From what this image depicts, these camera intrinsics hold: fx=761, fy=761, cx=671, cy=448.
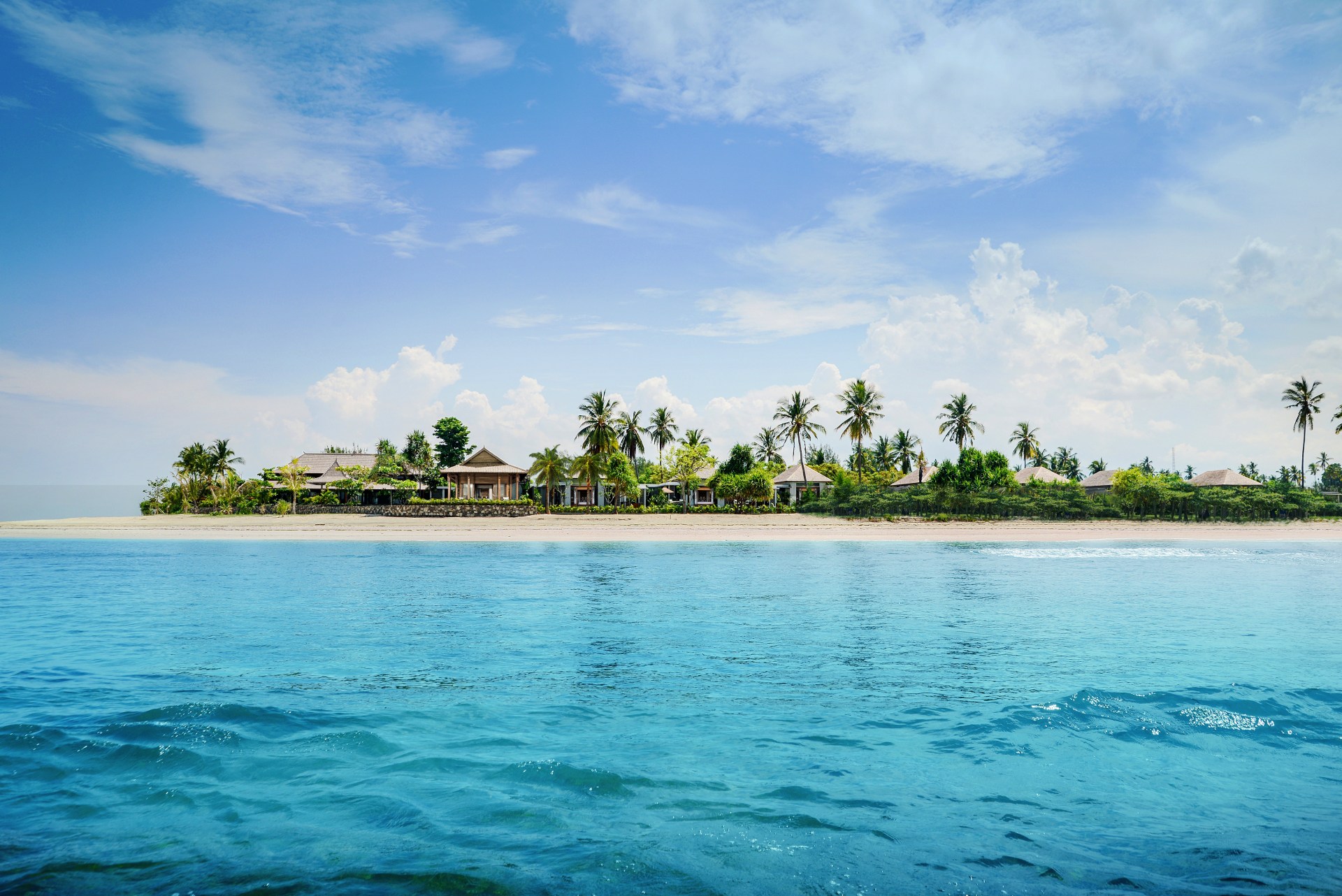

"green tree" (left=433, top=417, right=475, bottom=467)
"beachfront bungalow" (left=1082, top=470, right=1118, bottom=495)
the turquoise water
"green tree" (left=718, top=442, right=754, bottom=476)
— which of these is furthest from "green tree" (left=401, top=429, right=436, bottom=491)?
"beachfront bungalow" (left=1082, top=470, right=1118, bottom=495)

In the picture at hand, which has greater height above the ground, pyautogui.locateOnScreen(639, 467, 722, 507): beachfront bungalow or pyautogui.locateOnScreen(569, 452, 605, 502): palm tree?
pyautogui.locateOnScreen(569, 452, 605, 502): palm tree

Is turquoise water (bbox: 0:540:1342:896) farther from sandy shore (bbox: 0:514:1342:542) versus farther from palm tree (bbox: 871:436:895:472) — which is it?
palm tree (bbox: 871:436:895:472)

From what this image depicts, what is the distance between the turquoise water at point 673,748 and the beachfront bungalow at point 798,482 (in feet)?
171

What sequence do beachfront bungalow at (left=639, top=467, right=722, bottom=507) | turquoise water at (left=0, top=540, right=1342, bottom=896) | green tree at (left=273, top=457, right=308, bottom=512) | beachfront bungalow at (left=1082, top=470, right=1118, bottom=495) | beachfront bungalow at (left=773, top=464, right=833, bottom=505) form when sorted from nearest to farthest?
turquoise water at (left=0, top=540, right=1342, bottom=896)
green tree at (left=273, top=457, right=308, bottom=512)
beachfront bungalow at (left=773, top=464, right=833, bottom=505)
beachfront bungalow at (left=1082, top=470, right=1118, bottom=495)
beachfront bungalow at (left=639, top=467, right=722, bottom=507)

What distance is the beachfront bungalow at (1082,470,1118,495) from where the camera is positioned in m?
74.2

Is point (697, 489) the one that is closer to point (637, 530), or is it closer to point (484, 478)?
point (484, 478)

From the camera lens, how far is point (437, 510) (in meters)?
54.9

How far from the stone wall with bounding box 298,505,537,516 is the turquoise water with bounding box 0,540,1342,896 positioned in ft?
120

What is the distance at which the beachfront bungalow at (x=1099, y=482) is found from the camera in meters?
74.2

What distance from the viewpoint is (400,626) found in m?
15.4

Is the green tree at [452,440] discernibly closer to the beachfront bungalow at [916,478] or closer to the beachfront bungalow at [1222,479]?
the beachfront bungalow at [916,478]

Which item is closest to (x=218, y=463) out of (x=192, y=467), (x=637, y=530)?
(x=192, y=467)

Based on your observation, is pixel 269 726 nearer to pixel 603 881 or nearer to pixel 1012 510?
pixel 603 881

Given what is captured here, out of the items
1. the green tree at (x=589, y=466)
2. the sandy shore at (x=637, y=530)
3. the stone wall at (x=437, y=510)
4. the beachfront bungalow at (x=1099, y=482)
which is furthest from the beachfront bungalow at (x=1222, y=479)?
the stone wall at (x=437, y=510)
